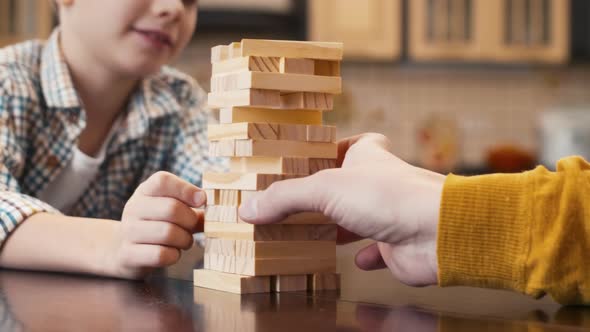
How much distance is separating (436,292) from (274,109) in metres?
0.24

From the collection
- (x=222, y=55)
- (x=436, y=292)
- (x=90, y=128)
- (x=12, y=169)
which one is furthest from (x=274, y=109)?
(x=90, y=128)

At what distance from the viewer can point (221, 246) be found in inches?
33.8

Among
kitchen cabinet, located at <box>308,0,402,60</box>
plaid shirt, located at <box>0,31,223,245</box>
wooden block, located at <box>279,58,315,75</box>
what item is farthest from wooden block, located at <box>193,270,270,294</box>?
kitchen cabinet, located at <box>308,0,402,60</box>

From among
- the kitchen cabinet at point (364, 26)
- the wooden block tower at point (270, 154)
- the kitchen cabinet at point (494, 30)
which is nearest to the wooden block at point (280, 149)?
the wooden block tower at point (270, 154)

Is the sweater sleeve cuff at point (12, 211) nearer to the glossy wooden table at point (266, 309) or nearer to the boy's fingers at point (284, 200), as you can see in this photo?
the glossy wooden table at point (266, 309)

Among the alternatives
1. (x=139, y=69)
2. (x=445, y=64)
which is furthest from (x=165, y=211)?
(x=445, y=64)

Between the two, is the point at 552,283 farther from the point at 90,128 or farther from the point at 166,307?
the point at 90,128

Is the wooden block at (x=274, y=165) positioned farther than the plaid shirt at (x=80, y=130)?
No

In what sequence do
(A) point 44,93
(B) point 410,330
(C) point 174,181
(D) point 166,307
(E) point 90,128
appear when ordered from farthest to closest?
(E) point 90,128, (A) point 44,93, (C) point 174,181, (D) point 166,307, (B) point 410,330

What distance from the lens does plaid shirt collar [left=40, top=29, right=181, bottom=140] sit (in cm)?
145

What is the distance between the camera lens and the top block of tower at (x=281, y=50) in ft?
2.71

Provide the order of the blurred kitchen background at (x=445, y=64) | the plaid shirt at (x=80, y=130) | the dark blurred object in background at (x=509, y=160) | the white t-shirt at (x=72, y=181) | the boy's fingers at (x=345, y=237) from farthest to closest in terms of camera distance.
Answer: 1. the dark blurred object in background at (x=509, y=160)
2. the blurred kitchen background at (x=445, y=64)
3. the white t-shirt at (x=72, y=181)
4. the plaid shirt at (x=80, y=130)
5. the boy's fingers at (x=345, y=237)

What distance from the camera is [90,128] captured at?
5.20 feet

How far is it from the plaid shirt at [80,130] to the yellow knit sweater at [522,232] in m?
0.72
